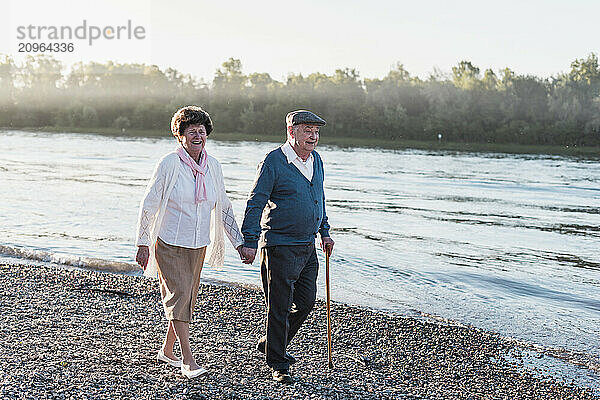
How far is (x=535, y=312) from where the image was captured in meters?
9.53

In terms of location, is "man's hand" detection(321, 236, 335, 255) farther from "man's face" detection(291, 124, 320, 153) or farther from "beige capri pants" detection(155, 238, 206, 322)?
"beige capri pants" detection(155, 238, 206, 322)

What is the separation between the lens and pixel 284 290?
558 cm

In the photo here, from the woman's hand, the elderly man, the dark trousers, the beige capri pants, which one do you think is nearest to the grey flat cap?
the elderly man

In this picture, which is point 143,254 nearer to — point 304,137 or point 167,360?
point 167,360

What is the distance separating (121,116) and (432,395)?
366ft

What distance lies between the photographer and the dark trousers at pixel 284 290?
555cm

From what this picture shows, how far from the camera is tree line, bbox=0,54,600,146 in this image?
94938 mm

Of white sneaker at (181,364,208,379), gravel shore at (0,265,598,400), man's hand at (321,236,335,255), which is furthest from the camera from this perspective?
man's hand at (321,236,335,255)

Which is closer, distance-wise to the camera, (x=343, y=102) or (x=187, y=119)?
(x=187, y=119)

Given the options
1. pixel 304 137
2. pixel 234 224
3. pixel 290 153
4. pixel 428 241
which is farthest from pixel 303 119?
pixel 428 241

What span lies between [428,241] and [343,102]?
92.8 m

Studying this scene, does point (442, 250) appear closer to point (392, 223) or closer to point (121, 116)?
point (392, 223)

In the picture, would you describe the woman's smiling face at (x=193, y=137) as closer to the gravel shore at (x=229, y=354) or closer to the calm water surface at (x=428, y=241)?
the gravel shore at (x=229, y=354)

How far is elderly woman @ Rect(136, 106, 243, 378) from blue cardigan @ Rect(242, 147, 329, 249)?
0.25m
